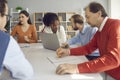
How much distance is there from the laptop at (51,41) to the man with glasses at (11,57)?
118cm

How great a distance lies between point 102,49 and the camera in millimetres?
1789

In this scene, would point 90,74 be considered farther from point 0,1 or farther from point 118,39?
point 0,1

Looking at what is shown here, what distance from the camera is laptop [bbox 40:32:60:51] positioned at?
2355 millimetres

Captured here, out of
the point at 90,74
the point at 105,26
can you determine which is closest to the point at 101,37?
the point at 105,26

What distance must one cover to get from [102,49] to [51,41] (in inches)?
32.4

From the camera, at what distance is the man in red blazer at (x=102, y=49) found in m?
1.36

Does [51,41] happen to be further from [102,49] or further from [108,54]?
[108,54]

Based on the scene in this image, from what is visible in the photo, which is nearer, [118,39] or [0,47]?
[0,47]

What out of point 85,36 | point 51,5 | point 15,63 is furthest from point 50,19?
point 51,5

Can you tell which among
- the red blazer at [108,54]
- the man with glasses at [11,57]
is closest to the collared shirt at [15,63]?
the man with glasses at [11,57]

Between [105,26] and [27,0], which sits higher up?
[27,0]

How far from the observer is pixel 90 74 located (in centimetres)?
133

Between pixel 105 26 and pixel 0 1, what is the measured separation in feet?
3.11

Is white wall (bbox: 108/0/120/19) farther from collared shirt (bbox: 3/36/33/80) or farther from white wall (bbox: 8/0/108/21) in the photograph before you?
collared shirt (bbox: 3/36/33/80)
